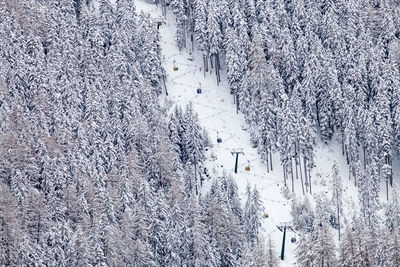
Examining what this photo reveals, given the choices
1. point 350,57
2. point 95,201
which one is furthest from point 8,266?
point 350,57

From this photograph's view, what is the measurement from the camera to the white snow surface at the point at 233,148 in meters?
114

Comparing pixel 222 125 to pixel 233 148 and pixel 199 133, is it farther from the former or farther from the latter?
pixel 199 133

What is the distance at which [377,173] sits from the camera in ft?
384

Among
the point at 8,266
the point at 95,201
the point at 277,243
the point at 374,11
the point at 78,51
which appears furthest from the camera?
the point at 374,11

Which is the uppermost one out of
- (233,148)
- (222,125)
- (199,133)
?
(222,125)

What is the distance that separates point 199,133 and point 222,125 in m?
9.46

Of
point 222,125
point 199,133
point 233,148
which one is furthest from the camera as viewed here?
point 222,125

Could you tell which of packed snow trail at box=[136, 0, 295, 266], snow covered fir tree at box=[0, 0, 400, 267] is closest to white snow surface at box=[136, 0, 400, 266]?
packed snow trail at box=[136, 0, 295, 266]

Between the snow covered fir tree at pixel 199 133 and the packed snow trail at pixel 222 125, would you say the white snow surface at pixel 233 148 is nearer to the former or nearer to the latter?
the packed snow trail at pixel 222 125

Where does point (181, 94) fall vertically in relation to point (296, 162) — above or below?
above

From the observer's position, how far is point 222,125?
125375 mm

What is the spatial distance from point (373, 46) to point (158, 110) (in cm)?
3818

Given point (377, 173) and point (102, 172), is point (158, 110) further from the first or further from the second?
point (377, 173)

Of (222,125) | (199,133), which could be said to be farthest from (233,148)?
(199,133)
